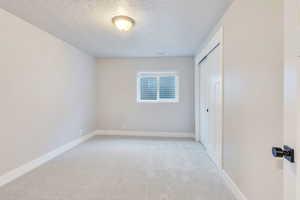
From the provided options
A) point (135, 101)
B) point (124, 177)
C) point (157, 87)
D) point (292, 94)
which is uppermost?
point (157, 87)

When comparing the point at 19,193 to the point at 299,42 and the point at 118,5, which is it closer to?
the point at 118,5

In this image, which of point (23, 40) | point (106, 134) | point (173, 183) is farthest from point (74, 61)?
point (173, 183)

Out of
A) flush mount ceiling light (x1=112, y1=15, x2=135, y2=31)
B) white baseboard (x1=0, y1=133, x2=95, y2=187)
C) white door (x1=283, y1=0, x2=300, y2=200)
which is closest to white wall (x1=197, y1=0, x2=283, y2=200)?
white door (x1=283, y1=0, x2=300, y2=200)

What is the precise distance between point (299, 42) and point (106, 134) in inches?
200

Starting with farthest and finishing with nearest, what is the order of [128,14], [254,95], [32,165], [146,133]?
[146,133] → [32,165] → [128,14] → [254,95]

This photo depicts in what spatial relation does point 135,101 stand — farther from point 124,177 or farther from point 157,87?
point 124,177

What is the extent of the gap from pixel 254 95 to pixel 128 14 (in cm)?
196

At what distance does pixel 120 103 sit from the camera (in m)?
5.19

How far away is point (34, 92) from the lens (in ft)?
9.34

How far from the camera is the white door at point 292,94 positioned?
760mm

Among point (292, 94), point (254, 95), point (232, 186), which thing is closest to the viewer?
→ point (292, 94)

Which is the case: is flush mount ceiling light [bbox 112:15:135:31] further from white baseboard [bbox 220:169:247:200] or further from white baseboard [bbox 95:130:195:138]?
white baseboard [bbox 95:130:195:138]

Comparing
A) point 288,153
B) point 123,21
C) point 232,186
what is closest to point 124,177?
Answer: point 232,186

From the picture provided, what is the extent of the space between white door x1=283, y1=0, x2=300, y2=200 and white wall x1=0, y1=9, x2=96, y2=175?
10.2 feet
